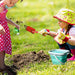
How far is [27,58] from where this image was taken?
4520 millimetres

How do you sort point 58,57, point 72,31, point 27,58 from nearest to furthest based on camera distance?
point 58,57 < point 72,31 < point 27,58

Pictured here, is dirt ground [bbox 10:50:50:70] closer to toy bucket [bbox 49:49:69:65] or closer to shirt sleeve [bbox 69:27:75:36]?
toy bucket [bbox 49:49:69:65]

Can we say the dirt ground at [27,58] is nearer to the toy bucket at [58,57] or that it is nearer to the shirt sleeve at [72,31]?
the toy bucket at [58,57]

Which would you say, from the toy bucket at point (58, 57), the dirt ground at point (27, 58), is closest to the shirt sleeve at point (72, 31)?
the toy bucket at point (58, 57)

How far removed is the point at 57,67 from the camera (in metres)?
3.91

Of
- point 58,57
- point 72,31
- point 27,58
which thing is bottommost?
point 27,58

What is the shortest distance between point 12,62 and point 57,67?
1002mm

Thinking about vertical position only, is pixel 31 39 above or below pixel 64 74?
below

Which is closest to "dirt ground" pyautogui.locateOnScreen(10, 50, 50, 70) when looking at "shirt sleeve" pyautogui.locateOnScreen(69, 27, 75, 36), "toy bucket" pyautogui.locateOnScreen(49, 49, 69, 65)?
"toy bucket" pyautogui.locateOnScreen(49, 49, 69, 65)

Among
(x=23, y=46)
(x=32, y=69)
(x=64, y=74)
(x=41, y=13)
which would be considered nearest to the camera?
(x=64, y=74)

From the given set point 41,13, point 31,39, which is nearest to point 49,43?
point 31,39

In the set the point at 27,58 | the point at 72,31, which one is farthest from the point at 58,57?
the point at 27,58

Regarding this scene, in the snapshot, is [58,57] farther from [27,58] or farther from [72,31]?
[27,58]

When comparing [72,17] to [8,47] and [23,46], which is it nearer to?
[8,47]
